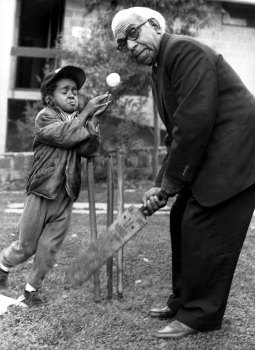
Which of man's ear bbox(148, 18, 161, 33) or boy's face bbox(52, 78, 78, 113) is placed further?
boy's face bbox(52, 78, 78, 113)

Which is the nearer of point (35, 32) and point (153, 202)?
point (153, 202)

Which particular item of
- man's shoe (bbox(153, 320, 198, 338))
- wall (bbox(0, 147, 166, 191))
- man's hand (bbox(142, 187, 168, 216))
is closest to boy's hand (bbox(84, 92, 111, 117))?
man's hand (bbox(142, 187, 168, 216))

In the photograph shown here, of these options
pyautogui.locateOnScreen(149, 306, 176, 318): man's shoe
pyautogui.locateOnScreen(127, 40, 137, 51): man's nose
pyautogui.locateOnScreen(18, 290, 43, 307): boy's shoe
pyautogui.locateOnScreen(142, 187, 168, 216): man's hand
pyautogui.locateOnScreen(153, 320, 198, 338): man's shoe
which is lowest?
pyautogui.locateOnScreen(18, 290, 43, 307): boy's shoe

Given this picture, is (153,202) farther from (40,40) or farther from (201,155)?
(40,40)

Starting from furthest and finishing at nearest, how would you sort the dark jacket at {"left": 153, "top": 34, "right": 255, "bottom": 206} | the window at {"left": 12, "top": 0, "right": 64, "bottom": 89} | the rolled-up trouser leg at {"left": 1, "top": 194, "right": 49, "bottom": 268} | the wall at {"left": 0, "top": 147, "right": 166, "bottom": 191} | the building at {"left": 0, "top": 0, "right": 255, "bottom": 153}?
the window at {"left": 12, "top": 0, "right": 64, "bottom": 89} < the building at {"left": 0, "top": 0, "right": 255, "bottom": 153} < the wall at {"left": 0, "top": 147, "right": 166, "bottom": 191} < the rolled-up trouser leg at {"left": 1, "top": 194, "right": 49, "bottom": 268} < the dark jacket at {"left": 153, "top": 34, "right": 255, "bottom": 206}

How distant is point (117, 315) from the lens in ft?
12.1

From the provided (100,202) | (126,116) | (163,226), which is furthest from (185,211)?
(126,116)

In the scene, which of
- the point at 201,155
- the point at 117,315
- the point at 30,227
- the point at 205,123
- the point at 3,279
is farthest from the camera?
the point at 3,279

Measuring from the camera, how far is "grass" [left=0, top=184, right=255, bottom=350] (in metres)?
3.30

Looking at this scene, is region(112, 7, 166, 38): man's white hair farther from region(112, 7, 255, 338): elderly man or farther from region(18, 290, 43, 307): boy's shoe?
region(18, 290, 43, 307): boy's shoe

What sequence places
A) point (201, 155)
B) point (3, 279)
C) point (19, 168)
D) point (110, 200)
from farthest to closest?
point (19, 168)
point (3, 279)
point (110, 200)
point (201, 155)

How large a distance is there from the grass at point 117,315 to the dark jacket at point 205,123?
0.88 meters

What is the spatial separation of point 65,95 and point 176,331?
1.70m

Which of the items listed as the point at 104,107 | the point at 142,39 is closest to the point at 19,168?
the point at 104,107
